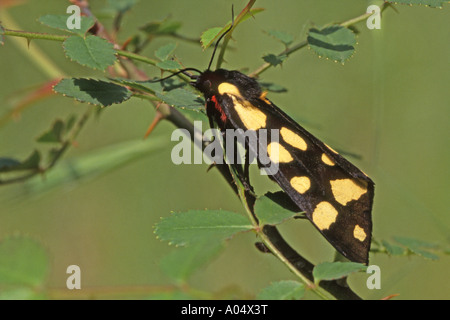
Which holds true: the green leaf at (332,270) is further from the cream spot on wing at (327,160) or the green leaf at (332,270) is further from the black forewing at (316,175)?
the cream spot on wing at (327,160)

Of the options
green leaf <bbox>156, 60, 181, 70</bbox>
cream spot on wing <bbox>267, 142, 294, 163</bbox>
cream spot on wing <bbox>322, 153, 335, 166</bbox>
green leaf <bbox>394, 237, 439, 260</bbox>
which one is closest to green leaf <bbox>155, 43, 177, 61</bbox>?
green leaf <bbox>156, 60, 181, 70</bbox>

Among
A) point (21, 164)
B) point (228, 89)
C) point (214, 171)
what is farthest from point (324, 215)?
point (214, 171)


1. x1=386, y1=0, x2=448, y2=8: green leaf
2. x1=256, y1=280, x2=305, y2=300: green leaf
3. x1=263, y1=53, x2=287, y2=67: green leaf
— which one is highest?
x1=386, y1=0, x2=448, y2=8: green leaf

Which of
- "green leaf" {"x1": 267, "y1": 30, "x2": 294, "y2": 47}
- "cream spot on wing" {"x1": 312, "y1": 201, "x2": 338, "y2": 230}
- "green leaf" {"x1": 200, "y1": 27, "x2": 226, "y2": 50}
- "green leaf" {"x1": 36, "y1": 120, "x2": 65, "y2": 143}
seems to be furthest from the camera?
"green leaf" {"x1": 36, "y1": 120, "x2": 65, "y2": 143}

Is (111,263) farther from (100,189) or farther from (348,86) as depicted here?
(348,86)

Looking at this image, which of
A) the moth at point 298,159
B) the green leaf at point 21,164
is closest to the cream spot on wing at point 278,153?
the moth at point 298,159

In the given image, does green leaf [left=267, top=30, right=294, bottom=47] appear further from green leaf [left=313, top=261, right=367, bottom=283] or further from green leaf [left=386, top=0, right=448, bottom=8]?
green leaf [left=313, top=261, right=367, bottom=283]

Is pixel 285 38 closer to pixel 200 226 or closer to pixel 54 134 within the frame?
pixel 200 226
